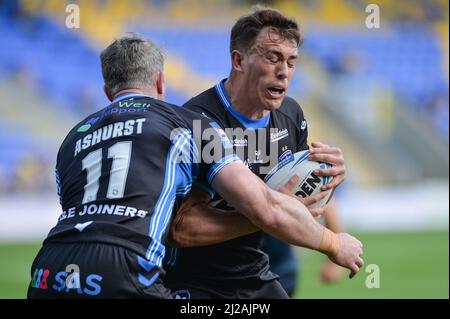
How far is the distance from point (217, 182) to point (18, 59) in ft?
53.1

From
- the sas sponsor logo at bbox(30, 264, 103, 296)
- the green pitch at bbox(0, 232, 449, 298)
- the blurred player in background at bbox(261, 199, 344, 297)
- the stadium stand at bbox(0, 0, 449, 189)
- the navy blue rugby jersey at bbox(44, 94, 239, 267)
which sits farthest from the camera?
the stadium stand at bbox(0, 0, 449, 189)

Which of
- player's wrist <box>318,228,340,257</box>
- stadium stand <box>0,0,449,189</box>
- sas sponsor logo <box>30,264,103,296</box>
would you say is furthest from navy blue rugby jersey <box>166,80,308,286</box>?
stadium stand <box>0,0,449,189</box>

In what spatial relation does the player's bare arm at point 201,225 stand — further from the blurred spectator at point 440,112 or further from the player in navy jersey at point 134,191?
the blurred spectator at point 440,112

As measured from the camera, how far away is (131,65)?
4.41 metres

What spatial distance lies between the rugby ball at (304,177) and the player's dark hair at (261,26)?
0.93 metres

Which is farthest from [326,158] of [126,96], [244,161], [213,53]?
[213,53]

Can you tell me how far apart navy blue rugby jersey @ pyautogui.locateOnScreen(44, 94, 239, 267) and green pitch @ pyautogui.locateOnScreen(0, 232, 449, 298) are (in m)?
6.42

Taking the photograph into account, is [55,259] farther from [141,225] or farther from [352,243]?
[352,243]

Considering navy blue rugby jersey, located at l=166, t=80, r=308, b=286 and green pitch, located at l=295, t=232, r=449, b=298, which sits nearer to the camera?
navy blue rugby jersey, located at l=166, t=80, r=308, b=286

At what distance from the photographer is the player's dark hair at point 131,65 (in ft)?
14.5

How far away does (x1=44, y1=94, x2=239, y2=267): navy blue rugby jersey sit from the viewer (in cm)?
392

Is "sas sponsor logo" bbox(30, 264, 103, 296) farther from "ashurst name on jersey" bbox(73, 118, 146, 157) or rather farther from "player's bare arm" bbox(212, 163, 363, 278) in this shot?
"player's bare arm" bbox(212, 163, 363, 278)

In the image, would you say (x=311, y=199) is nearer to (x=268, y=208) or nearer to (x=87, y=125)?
(x=268, y=208)

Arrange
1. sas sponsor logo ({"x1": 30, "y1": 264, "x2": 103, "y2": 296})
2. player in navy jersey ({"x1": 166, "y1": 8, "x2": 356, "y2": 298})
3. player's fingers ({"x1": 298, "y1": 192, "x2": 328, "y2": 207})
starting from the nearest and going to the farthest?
sas sponsor logo ({"x1": 30, "y1": 264, "x2": 103, "y2": 296}) → player's fingers ({"x1": 298, "y1": 192, "x2": 328, "y2": 207}) → player in navy jersey ({"x1": 166, "y1": 8, "x2": 356, "y2": 298})
